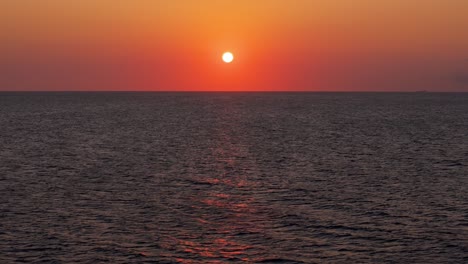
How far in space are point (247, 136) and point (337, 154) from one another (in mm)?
35439

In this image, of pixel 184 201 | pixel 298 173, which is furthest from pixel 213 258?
pixel 298 173

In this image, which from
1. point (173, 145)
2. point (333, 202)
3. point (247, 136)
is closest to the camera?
point (333, 202)

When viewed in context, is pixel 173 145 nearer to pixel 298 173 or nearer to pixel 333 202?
pixel 298 173

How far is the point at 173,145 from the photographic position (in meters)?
92.8

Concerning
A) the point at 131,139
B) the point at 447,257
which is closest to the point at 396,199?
the point at 447,257

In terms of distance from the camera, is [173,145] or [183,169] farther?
[173,145]

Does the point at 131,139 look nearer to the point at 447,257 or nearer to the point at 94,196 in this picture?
the point at 94,196

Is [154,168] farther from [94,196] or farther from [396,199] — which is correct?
[396,199]

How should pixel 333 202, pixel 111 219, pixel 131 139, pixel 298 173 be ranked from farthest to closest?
pixel 131 139 → pixel 298 173 → pixel 333 202 → pixel 111 219

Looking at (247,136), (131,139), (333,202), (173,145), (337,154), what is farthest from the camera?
(247,136)

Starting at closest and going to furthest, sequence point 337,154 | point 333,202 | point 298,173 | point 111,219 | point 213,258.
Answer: point 213,258
point 111,219
point 333,202
point 298,173
point 337,154

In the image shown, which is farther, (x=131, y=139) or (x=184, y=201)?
(x=131, y=139)

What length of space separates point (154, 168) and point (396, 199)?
27489 mm

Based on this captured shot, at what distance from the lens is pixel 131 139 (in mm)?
103375
